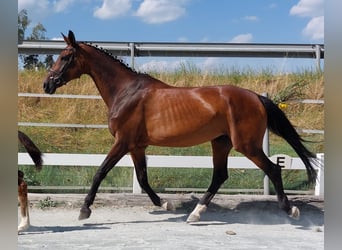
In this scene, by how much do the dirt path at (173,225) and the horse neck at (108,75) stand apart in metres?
1.28

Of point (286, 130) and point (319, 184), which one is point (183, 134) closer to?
point (286, 130)

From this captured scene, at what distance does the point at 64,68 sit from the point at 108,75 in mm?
470

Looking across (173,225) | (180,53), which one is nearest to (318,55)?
(180,53)

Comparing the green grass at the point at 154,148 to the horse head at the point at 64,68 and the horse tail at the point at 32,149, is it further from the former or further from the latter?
the horse head at the point at 64,68

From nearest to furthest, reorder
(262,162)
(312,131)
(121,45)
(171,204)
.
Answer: (262,162), (171,204), (121,45), (312,131)

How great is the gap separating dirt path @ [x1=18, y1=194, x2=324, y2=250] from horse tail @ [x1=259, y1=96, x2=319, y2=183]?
0.61 metres

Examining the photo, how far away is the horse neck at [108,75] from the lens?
4617 mm

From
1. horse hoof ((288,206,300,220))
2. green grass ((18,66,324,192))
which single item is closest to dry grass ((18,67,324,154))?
green grass ((18,66,324,192))

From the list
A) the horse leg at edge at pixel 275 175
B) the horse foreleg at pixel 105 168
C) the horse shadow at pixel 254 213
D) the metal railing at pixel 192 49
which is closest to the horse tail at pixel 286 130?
the horse leg at edge at pixel 275 175

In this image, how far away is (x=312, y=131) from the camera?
5.90m

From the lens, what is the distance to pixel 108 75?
4.65 metres

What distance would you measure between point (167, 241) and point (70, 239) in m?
0.84
